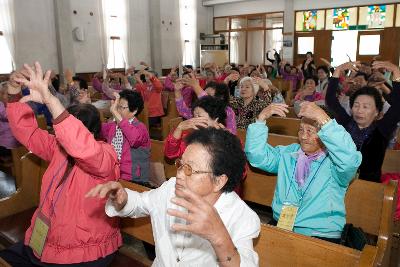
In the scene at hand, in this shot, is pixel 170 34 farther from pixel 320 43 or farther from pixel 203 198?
pixel 203 198

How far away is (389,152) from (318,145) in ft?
4.30

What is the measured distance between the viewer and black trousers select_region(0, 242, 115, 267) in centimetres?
178

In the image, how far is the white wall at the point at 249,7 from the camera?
13852mm

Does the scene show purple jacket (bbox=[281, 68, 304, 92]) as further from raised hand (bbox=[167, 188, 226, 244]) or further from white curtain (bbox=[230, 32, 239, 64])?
raised hand (bbox=[167, 188, 226, 244])

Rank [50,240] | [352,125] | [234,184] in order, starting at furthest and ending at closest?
[352,125] < [50,240] < [234,184]

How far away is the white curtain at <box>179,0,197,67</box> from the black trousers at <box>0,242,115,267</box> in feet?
43.3

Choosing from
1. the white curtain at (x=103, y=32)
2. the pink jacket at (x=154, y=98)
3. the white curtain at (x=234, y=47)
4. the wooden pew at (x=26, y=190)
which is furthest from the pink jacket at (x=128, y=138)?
the white curtain at (x=234, y=47)

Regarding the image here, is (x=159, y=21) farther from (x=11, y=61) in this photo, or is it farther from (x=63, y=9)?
(x=11, y=61)

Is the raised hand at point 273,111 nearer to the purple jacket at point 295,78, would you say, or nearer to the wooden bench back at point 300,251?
the wooden bench back at point 300,251

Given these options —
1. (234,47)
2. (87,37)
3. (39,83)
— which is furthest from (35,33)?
(39,83)

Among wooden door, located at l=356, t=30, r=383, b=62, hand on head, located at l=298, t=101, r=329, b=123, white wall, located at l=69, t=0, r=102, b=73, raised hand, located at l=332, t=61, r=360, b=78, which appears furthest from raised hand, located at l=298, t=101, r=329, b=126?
wooden door, located at l=356, t=30, r=383, b=62

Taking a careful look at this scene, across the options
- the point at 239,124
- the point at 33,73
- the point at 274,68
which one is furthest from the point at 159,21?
the point at 33,73

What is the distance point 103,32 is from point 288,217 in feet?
36.2

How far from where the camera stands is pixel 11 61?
9570mm
